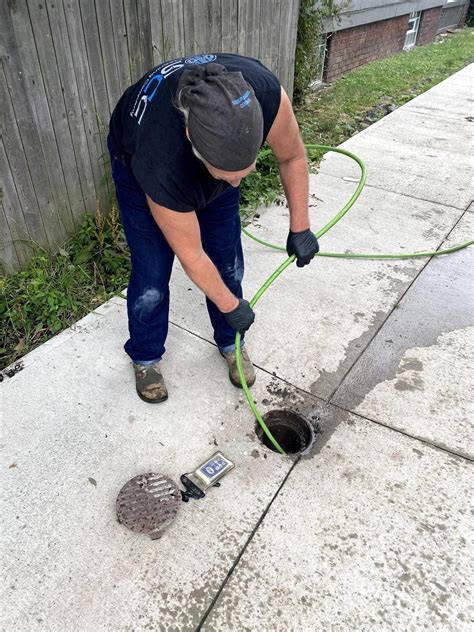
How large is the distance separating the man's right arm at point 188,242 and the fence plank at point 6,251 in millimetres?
1462

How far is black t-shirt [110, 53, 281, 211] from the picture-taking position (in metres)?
1.51

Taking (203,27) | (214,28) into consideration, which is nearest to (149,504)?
(203,27)

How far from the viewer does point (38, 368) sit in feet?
7.91

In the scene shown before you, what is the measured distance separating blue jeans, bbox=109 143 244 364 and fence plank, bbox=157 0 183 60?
178cm

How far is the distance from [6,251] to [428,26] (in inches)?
462

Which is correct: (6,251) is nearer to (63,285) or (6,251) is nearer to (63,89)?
(63,285)

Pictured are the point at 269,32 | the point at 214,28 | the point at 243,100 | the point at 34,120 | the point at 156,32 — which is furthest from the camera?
the point at 269,32

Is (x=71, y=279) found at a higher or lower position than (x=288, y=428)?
higher

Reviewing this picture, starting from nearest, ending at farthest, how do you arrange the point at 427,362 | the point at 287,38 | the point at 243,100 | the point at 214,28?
1. the point at 243,100
2. the point at 427,362
3. the point at 214,28
4. the point at 287,38

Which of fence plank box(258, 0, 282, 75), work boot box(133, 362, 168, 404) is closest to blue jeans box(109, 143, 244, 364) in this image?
work boot box(133, 362, 168, 404)

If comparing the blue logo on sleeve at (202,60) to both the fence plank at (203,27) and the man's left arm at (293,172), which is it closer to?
the man's left arm at (293,172)

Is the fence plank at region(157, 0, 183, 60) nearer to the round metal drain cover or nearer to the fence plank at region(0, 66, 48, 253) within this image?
the fence plank at region(0, 66, 48, 253)

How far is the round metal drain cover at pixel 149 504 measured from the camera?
178 cm

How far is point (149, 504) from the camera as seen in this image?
6.03ft
